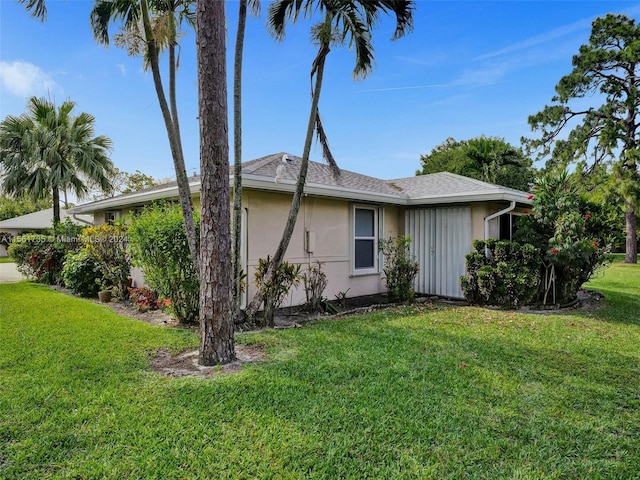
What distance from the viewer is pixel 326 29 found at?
249 inches

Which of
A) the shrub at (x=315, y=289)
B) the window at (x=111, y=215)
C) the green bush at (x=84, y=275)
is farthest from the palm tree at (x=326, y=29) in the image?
the window at (x=111, y=215)

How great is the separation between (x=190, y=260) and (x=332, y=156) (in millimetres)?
3231

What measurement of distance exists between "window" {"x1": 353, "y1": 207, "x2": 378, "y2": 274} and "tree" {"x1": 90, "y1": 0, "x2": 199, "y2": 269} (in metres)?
4.70

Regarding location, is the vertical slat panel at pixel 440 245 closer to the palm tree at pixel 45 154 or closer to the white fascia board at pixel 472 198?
the white fascia board at pixel 472 198

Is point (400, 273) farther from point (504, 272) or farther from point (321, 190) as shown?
point (321, 190)

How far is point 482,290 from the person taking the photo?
868 centimetres

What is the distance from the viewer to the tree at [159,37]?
5953mm

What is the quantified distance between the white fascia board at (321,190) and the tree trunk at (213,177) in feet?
7.47

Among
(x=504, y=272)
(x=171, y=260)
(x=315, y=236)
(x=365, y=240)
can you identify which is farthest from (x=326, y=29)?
(x=504, y=272)

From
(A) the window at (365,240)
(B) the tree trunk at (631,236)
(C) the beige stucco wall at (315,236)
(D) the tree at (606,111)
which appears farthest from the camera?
(B) the tree trunk at (631,236)

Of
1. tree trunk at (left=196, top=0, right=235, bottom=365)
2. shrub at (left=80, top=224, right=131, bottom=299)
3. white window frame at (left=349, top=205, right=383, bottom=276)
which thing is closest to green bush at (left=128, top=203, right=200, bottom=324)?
tree trunk at (left=196, top=0, right=235, bottom=365)

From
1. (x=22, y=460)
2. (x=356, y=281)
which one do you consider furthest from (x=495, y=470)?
(x=356, y=281)

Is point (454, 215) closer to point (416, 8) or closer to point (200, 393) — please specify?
point (416, 8)

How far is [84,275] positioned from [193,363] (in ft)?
24.0
